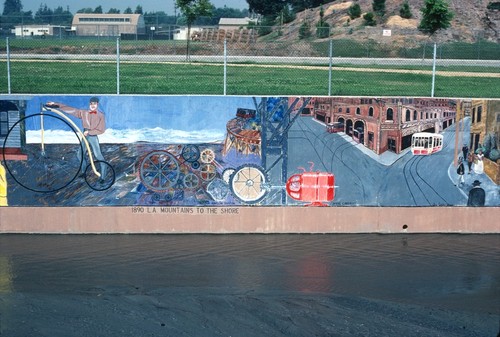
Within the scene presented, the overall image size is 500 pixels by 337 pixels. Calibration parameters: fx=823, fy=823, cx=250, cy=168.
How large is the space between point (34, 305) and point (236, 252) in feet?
13.5

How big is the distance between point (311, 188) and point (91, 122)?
4.41 meters

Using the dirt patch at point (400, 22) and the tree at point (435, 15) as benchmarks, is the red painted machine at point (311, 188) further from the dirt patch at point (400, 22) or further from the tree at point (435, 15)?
the dirt patch at point (400, 22)

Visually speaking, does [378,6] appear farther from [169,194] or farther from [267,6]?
[169,194]

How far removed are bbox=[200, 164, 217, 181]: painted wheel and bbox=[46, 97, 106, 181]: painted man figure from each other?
1.87m

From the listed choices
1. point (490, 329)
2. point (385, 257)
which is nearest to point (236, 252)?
point (385, 257)

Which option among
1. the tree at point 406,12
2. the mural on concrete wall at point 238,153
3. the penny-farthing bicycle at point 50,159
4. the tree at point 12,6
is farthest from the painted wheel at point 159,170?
the tree at point 12,6

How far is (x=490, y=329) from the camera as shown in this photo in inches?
422

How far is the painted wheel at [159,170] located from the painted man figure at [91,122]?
2.61 feet

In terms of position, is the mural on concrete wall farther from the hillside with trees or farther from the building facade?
the hillside with trees

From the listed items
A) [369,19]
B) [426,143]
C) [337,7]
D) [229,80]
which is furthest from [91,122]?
[337,7]

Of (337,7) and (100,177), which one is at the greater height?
(337,7)

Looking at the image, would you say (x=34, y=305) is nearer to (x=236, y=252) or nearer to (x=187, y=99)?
(x=236, y=252)

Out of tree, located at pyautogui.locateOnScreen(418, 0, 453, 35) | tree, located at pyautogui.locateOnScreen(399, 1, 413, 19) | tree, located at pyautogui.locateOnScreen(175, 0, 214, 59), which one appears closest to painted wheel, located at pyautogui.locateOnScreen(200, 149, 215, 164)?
tree, located at pyautogui.locateOnScreen(175, 0, 214, 59)

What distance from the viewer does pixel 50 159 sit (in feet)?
51.5
